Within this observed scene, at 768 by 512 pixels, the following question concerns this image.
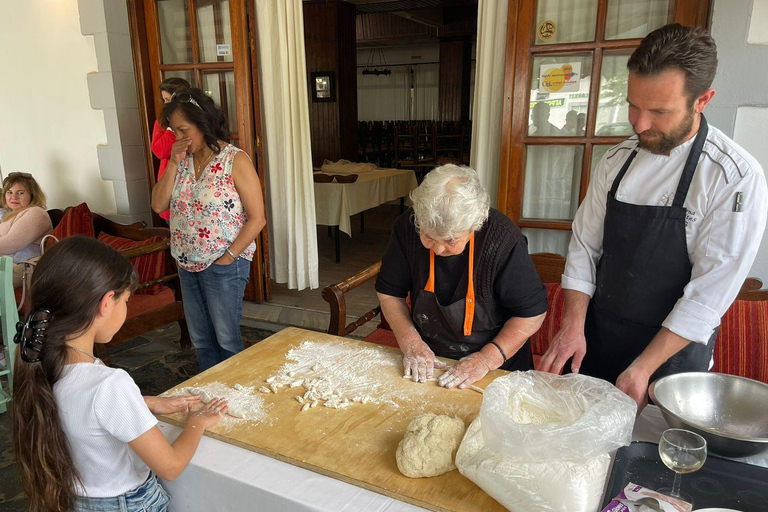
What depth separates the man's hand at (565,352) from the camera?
172cm

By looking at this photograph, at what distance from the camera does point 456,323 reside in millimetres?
1936

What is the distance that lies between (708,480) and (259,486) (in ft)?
3.50

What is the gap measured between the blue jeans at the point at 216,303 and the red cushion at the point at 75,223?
71.6 inches

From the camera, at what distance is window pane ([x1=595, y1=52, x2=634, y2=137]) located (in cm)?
313

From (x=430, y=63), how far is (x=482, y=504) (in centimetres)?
1545

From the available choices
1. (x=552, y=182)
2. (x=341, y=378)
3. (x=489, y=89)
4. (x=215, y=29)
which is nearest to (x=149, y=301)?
(x=215, y=29)

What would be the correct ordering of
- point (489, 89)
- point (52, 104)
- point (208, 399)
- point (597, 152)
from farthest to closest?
point (52, 104) < point (489, 89) < point (597, 152) < point (208, 399)

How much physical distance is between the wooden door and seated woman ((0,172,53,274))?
1.04 metres

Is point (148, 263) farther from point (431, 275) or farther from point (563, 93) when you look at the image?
point (563, 93)

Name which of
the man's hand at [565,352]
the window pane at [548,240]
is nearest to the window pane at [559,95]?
the window pane at [548,240]

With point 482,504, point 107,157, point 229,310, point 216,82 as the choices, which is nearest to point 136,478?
point 482,504

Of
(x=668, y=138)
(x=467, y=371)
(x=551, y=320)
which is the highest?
(x=668, y=138)

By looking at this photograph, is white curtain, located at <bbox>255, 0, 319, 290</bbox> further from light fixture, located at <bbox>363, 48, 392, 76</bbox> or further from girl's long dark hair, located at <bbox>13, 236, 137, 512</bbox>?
light fixture, located at <bbox>363, 48, 392, 76</bbox>

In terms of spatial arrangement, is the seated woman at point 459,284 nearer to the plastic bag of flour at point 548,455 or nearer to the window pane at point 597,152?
the plastic bag of flour at point 548,455
